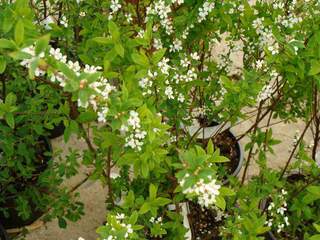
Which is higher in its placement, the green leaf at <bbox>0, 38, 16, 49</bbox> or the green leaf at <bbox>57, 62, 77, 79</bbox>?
the green leaf at <bbox>0, 38, 16, 49</bbox>

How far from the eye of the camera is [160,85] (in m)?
1.87

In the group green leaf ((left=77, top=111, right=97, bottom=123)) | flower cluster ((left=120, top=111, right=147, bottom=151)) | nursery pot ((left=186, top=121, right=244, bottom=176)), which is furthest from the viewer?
nursery pot ((left=186, top=121, right=244, bottom=176))

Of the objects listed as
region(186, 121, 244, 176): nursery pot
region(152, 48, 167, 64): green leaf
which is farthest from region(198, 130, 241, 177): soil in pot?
region(152, 48, 167, 64): green leaf

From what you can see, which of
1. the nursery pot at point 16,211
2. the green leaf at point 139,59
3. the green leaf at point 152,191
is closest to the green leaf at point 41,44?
the green leaf at point 139,59

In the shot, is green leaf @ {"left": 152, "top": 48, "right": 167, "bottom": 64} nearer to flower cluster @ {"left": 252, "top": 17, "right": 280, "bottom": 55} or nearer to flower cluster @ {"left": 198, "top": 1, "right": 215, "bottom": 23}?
flower cluster @ {"left": 198, "top": 1, "right": 215, "bottom": 23}

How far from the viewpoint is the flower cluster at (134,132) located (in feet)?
4.98

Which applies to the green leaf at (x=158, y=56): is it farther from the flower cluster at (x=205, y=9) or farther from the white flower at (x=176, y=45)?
the white flower at (x=176, y=45)

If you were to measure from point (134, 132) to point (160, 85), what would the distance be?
1.03ft

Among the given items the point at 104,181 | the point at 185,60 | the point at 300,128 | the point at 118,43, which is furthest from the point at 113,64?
the point at 300,128

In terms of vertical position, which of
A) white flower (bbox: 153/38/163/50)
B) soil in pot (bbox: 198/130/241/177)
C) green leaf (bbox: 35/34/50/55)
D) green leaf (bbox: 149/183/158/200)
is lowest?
green leaf (bbox: 149/183/158/200)

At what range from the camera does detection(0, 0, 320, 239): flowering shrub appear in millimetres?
1456

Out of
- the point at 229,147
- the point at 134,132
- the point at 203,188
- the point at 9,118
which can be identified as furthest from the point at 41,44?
the point at 229,147

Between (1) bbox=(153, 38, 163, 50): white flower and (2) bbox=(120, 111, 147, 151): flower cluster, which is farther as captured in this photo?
(1) bbox=(153, 38, 163, 50): white flower

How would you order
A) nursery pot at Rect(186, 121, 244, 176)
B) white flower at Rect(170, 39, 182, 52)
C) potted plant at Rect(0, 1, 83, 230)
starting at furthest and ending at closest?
nursery pot at Rect(186, 121, 244, 176) < white flower at Rect(170, 39, 182, 52) < potted plant at Rect(0, 1, 83, 230)
